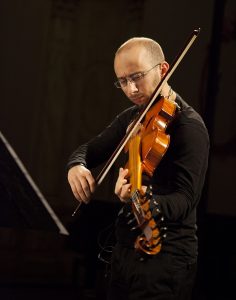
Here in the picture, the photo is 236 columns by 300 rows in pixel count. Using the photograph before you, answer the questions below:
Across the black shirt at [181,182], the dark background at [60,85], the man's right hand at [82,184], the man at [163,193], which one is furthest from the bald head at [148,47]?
the dark background at [60,85]

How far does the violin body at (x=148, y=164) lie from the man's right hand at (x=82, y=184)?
21 centimetres

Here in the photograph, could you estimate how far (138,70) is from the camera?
1.50m

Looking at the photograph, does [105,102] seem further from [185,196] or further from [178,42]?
[185,196]

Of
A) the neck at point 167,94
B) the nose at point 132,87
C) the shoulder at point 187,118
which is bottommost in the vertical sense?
the shoulder at point 187,118

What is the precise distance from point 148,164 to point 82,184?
0.29 metres

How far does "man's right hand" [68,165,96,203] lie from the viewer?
1.53m

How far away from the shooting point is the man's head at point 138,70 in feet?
4.90

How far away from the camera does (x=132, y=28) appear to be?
4754 mm

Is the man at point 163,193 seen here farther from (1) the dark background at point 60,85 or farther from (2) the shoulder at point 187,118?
(1) the dark background at point 60,85

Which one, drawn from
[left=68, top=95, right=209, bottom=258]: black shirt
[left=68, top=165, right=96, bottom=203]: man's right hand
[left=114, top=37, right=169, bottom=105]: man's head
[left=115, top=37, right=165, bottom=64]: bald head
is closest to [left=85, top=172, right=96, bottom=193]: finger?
[left=68, top=165, right=96, bottom=203]: man's right hand

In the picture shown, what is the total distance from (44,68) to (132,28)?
84 centimetres

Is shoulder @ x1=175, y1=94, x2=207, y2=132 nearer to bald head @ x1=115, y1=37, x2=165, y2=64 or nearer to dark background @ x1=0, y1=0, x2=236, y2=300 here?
bald head @ x1=115, y1=37, x2=165, y2=64

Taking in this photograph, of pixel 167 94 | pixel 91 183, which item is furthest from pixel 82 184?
pixel 167 94

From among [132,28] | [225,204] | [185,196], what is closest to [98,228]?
[225,204]
